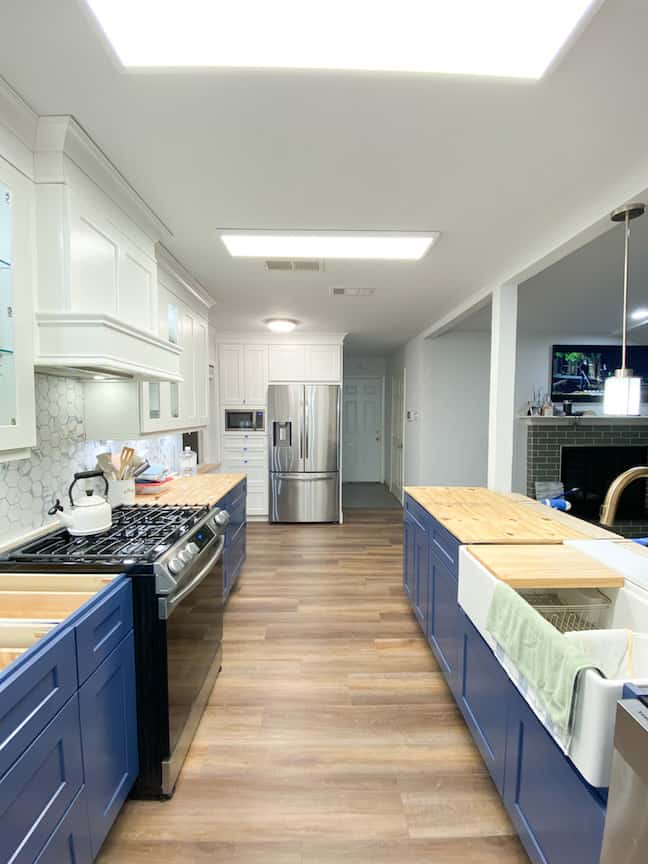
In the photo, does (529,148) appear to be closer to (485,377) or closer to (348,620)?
(348,620)

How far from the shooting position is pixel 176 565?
1451 millimetres

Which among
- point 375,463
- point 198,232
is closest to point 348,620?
point 198,232

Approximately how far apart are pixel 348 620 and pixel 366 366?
17.8 feet

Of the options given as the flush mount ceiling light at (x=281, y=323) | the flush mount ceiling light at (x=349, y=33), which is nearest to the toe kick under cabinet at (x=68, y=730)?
the flush mount ceiling light at (x=349, y=33)

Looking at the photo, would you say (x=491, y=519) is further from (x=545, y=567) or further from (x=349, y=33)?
(x=349, y=33)

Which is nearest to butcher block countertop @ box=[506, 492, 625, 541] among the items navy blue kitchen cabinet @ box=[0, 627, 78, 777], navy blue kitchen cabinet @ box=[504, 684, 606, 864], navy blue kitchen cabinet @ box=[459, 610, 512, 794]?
navy blue kitchen cabinet @ box=[459, 610, 512, 794]

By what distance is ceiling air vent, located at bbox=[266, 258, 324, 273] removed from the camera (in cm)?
254

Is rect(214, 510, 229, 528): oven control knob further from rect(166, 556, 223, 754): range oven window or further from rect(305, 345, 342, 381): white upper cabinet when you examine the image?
rect(305, 345, 342, 381): white upper cabinet

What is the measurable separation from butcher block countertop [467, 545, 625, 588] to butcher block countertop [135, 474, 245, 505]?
5.33 ft

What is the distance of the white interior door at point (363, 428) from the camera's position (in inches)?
292

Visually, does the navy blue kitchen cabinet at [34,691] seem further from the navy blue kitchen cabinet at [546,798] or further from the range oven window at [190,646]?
the navy blue kitchen cabinet at [546,798]

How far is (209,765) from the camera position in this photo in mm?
1599

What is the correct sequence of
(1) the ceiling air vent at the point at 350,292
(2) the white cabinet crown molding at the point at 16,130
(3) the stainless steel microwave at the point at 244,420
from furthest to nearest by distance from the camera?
1. (3) the stainless steel microwave at the point at 244,420
2. (1) the ceiling air vent at the point at 350,292
3. (2) the white cabinet crown molding at the point at 16,130

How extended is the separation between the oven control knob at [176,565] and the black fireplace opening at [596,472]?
484 cm
